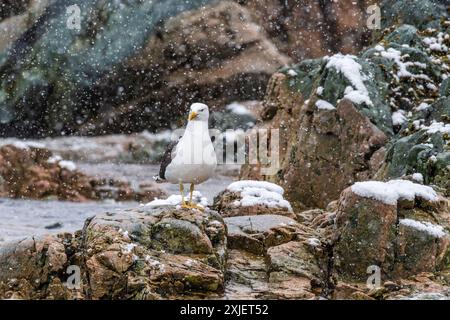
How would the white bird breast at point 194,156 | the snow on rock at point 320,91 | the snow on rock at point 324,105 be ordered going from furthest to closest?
the snow on rock at point 320,91, the snow on rock at point 324,105, the white bird breast at point 194,156

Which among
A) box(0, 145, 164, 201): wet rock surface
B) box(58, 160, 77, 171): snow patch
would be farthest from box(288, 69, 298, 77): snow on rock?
box(58, 160, 77, 171): snow patch

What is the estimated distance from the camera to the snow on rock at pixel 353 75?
11.5 metres

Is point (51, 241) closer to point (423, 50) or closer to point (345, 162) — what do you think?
point (345, 162)

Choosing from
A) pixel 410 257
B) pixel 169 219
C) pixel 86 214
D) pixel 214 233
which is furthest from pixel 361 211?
pixel 86 214

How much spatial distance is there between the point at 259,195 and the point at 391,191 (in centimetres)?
195

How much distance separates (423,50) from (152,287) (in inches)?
374

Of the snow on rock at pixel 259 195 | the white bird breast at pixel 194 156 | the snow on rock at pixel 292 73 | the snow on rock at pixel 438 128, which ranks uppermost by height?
the snow on rock at pixel 292 73

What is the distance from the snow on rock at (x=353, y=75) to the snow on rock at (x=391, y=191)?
4.61 metres

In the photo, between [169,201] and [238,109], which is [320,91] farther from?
[238,109]

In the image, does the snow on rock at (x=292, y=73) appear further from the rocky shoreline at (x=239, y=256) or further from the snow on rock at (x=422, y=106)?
the rocky shoreline at (x=239, y=256)

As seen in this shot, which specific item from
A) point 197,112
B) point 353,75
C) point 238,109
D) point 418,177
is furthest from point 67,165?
point 197,112

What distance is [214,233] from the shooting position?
6.48 m

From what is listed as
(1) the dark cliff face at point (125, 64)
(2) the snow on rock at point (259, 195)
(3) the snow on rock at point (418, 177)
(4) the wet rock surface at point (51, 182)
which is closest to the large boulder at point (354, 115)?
(3) the snow on rock at point (418, 177)

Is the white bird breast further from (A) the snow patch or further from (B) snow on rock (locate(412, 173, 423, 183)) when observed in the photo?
(A) the snow patch
